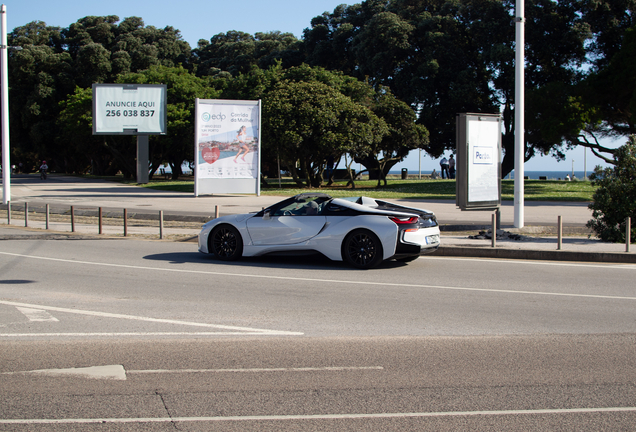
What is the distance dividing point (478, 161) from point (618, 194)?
356 cm

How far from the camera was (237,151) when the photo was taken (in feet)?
107

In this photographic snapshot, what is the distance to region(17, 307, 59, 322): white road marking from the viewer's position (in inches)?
277

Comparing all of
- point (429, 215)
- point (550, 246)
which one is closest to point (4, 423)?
point (429, 215)

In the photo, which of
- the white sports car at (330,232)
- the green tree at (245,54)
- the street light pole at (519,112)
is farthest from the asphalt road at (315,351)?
the green tree at (245,54)

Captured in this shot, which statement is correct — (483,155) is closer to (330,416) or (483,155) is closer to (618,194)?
(618,194)

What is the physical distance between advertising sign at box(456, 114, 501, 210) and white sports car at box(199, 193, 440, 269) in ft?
15.4

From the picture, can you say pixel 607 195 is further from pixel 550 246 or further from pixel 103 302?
pixel 103 302

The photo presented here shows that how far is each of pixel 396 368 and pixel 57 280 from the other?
675cm

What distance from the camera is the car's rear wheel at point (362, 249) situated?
10.8 m

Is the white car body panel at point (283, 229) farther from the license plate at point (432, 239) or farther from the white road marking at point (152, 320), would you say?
the white road marking at point (152, 320)

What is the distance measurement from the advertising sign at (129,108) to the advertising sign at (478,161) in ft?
96.3

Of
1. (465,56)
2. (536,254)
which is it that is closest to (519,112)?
(536,254)

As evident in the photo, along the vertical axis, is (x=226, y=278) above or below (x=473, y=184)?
below

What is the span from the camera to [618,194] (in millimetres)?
14406
